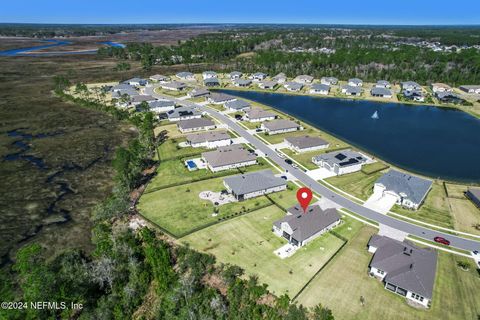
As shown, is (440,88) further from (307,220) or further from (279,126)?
(307,220)

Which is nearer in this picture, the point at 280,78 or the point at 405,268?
the point at 405,268

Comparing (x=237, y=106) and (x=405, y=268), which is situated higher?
(x=237, y=106)

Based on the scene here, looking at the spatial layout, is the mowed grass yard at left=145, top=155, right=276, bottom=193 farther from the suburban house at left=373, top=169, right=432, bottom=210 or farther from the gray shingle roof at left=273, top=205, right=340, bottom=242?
the suburban house at left=373, top=169, right=432, bottom=210

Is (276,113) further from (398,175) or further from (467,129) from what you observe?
(467,129)

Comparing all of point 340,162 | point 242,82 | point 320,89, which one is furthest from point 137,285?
point 242,82

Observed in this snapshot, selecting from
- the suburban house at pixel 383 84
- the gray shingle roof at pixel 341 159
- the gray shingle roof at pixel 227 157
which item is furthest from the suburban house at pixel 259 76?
the gray shingle roof at pixel 341 159

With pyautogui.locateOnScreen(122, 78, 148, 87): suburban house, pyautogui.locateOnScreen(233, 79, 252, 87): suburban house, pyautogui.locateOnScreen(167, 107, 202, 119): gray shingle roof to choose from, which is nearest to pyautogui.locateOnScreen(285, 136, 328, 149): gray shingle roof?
pyautogui.locateOnScreen(167, 107, 202, 119): gray shingle roof

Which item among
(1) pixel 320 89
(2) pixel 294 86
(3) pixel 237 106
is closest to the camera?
(3) pixel 237 106

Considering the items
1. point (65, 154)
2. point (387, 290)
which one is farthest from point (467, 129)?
point (65, 154)

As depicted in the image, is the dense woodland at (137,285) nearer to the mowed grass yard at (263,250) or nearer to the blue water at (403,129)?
the mowed grass yard at (263,250)
